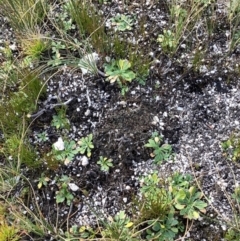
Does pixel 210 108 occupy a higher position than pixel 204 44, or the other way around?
pixel 204 44

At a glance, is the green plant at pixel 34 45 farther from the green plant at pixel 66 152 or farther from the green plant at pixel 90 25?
the green plant at pixel 66 152

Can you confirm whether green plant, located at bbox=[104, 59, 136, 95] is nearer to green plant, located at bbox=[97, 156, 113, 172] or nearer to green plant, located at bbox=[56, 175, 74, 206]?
green plant, located at bbox=[97, 156, 113, 172]

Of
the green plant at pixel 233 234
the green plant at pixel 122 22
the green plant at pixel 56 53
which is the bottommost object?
the green plant at pixel 233 234

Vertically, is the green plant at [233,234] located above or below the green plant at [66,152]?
below

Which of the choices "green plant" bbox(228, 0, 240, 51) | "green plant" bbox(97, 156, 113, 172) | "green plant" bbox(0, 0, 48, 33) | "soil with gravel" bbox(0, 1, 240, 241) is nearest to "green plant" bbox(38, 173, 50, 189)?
"soil with gravel" bbox(0, 1, 240, 241)

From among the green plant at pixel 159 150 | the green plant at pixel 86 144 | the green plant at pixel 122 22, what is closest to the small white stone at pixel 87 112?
the green plant at pixel 86 144

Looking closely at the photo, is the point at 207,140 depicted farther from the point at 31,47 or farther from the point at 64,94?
the point at 31,47

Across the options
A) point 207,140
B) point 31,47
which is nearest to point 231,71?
point 207,140
